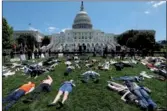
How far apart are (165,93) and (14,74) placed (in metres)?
5.27

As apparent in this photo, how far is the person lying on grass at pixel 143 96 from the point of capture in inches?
245

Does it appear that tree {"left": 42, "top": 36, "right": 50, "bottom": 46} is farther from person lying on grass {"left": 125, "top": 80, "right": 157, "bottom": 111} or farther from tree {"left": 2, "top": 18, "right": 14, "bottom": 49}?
person lying on grass {"left": 125, "top": 80, "right": 157, "bottom": 111}

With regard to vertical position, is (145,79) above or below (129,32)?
below

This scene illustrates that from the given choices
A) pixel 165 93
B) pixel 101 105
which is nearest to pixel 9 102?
pixel 101 105

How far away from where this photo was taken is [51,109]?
614 centimetres

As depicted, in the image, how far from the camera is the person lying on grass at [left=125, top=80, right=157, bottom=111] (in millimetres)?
6234

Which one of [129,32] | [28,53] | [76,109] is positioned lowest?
[76,109]

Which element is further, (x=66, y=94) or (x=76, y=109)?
(x=66, y=94)

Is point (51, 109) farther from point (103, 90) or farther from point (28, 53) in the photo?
point (28, 53)

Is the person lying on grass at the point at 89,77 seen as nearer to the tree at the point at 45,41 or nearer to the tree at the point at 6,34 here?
the tree at the point at 6,34

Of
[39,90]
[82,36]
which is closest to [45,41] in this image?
[82,36]

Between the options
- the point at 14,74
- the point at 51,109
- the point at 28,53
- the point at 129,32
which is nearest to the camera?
the point at 51,109

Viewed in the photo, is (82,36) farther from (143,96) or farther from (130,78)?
(143,96)

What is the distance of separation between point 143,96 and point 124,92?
0.53 m
